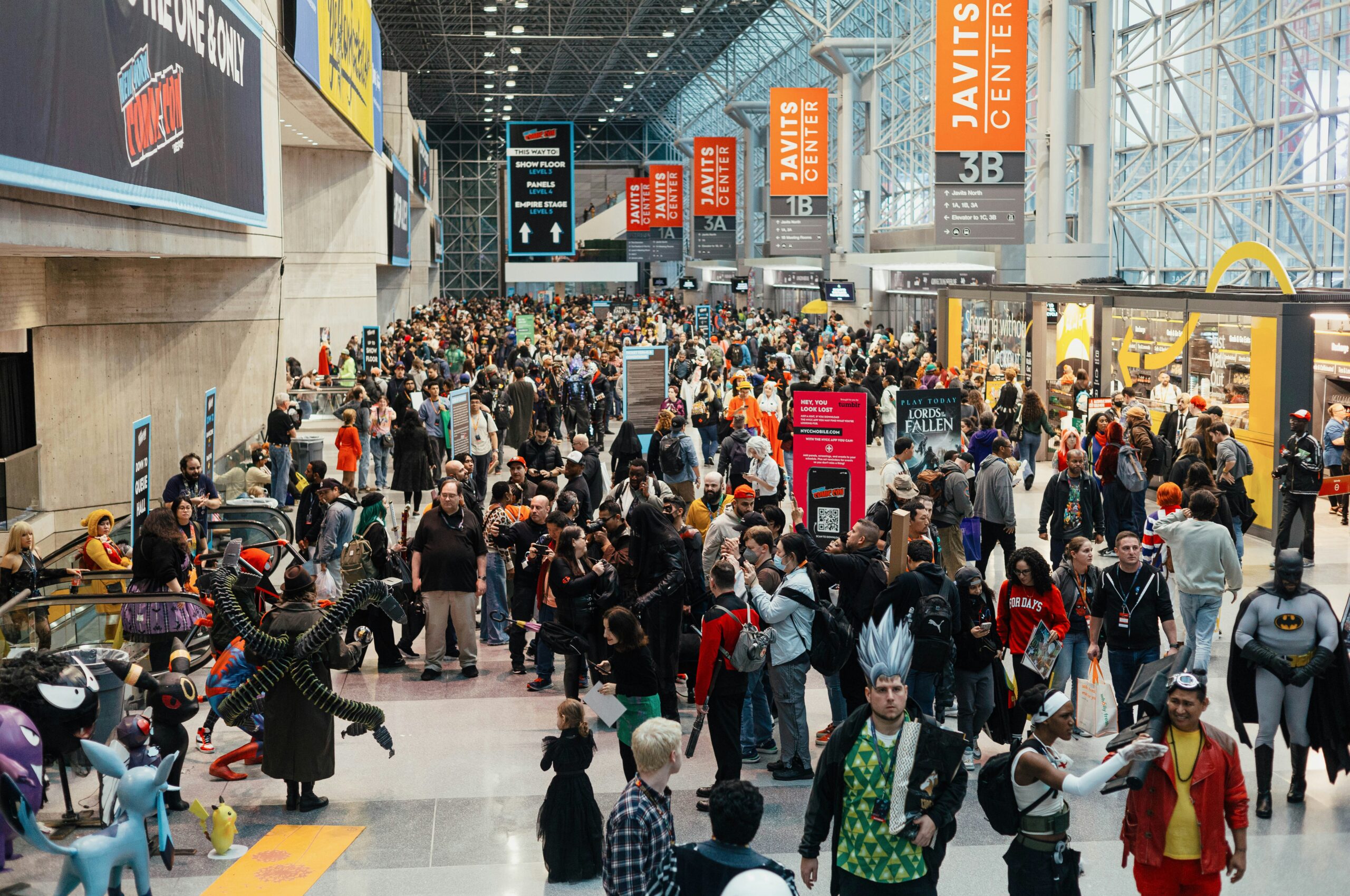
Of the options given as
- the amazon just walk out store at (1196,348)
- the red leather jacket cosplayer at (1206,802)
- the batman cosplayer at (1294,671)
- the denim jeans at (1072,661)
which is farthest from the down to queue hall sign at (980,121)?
the red leather jacket cosplayer at (1206,802)

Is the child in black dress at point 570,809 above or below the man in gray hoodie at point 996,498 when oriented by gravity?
below

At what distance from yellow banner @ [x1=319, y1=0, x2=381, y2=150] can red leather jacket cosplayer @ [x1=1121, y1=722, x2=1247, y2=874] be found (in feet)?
57.0

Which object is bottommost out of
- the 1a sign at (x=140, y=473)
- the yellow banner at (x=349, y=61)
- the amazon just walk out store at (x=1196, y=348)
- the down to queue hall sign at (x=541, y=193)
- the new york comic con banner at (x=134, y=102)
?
the 1a sign at (x=140, y=473)

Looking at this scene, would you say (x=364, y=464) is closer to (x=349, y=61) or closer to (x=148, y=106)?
(x=349, y=61)

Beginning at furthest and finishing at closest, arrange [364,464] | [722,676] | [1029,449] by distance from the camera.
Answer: [364,464]
[1029,449]
[722,676]

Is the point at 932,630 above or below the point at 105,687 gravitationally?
above

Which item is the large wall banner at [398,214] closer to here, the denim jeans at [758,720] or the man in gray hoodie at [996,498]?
the man in gray hoodie at [996,498]

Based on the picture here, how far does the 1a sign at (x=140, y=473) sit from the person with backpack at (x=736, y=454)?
6.15m

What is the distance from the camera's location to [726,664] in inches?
285

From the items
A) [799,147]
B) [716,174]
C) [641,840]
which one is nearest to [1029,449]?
[641,840]

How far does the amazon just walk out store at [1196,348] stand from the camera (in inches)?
593

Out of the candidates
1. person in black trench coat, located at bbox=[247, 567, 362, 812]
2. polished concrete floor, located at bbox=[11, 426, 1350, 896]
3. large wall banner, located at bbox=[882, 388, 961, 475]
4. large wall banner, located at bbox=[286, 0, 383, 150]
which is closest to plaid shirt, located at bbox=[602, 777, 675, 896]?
polished concrete floor, located at bbox=[11, 426, 1350, 896]

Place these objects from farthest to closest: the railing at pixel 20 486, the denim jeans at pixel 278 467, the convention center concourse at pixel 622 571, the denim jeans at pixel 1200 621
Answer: the denim jeans at pixel 278 467 < the railing at pixel 20 486 < the denim jeans at pixel 1200 621 < the convention center concourse at pixel 622 571

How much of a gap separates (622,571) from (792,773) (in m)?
1.95
